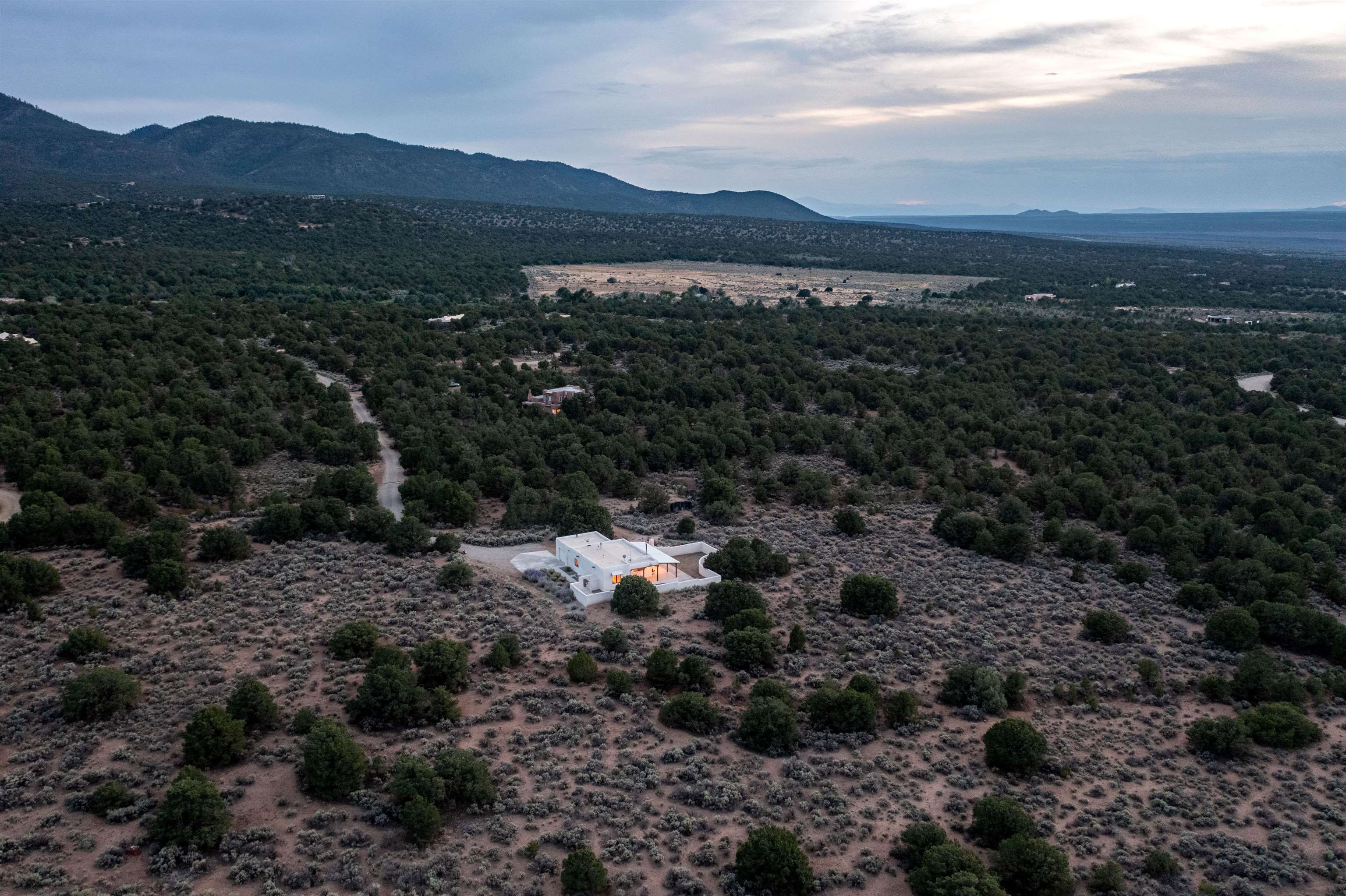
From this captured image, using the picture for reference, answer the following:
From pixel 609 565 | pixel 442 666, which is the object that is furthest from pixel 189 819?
pixel 609 565

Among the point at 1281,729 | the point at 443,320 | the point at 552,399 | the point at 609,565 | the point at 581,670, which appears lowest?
the point at 1281,729

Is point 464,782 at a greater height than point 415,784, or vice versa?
point 415,784

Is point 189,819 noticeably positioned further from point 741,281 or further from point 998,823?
point 741,281

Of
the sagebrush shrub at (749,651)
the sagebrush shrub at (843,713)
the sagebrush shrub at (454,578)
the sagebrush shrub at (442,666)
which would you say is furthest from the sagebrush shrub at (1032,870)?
the sagebrush shrub at (454,578)

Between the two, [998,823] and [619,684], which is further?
[619,684]

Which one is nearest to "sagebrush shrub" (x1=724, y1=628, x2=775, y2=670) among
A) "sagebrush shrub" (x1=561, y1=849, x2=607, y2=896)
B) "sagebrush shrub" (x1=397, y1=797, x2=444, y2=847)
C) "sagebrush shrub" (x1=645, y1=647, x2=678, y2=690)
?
"sagebrush shrub" (x1=645, y1=647, x2=678, y2=690)

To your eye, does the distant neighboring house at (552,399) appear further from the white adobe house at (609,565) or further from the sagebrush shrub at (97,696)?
the sagebrush shrub at (97,696)

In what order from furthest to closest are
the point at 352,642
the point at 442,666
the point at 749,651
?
the point at 749,651, the point at 352,642, the point at 442,666

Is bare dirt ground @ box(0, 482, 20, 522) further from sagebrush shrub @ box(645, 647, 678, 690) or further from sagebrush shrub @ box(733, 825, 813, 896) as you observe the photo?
sagebrush shrub @ box(733, 825, 813, 896)
